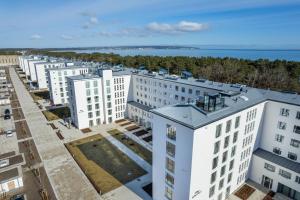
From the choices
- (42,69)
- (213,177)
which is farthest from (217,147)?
(42,69)

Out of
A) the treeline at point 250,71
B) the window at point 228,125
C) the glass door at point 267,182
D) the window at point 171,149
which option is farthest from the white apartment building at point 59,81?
the glass door at point 267,182

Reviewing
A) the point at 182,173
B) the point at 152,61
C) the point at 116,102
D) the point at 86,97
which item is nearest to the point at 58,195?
the point at 182,173

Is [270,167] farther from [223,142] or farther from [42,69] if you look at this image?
[42,69]

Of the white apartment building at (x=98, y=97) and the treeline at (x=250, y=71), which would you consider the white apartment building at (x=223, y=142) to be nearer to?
the white apartment building at (x=98, y=97)

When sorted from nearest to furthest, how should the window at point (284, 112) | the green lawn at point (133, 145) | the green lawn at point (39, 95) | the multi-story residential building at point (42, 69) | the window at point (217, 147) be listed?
the window at point (217, 147) → the window at point (284, 112) → the green lawn at point (133, 145) → the green lawn at point (39, 95) → the multi-story residential building at point (42, 69)

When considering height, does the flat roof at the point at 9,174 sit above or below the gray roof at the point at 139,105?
below

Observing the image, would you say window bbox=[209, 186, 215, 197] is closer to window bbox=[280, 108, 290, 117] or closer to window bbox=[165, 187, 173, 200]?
window bbox=[165, 187, 173, 200]

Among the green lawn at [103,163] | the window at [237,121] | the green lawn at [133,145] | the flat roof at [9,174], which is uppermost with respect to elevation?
the window at [237,121]

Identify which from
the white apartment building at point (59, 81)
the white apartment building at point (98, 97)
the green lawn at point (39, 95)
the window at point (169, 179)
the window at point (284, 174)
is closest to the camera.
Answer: the window at point (169, 179)
